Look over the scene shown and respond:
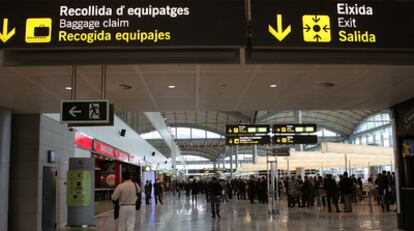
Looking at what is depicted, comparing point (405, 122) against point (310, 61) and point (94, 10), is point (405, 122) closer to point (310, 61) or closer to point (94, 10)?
point (310, 61)

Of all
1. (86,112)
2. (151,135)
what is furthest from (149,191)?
(86,112)

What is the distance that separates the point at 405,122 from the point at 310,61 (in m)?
7.95

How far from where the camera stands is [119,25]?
5.41 metres

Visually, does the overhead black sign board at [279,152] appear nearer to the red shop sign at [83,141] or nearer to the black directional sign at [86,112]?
the red shop sign at [83,141]

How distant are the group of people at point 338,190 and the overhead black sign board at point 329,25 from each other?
48.8 ft

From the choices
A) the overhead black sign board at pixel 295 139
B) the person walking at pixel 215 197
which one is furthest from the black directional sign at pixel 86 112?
the overhead black sign board at pixel 295 139

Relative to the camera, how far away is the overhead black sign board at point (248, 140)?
21.5 meters

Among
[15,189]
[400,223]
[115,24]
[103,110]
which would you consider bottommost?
[400,223]

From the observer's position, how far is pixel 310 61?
563 centimetres

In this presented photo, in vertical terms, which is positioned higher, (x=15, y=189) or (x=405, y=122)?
(x=405, y=122)

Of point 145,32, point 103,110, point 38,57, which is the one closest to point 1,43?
point 38,57

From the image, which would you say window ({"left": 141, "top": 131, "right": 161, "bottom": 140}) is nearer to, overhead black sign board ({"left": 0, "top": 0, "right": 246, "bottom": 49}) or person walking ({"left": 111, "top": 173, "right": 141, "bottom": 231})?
person walking ({"left": 111, "top": 173, "right": 141, "bottom": 231})

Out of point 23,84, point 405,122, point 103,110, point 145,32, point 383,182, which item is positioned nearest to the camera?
point 145,32

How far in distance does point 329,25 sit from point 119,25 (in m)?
2.44
